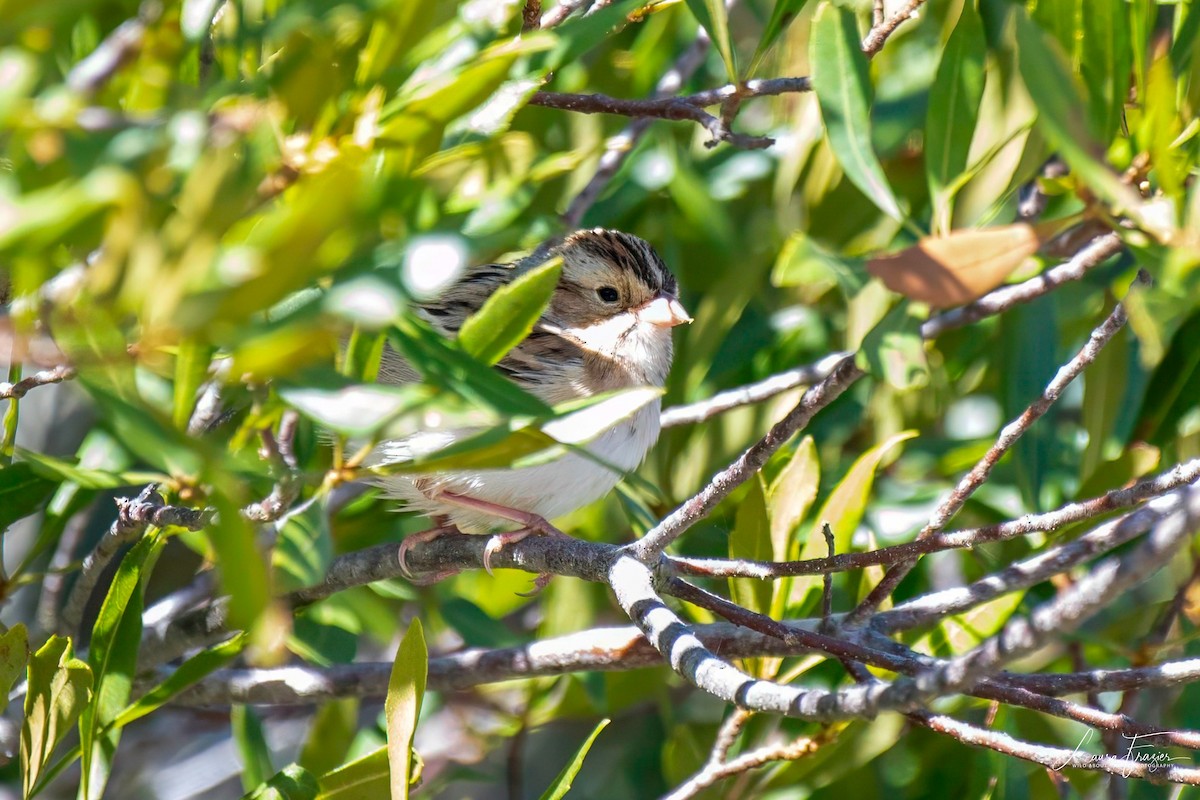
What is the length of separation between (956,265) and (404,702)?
1.15 meters

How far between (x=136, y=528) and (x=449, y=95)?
4.19 ft

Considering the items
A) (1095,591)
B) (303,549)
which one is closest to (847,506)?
(303,549)

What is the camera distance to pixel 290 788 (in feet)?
7.00

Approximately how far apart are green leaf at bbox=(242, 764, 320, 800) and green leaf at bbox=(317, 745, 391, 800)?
17 mm

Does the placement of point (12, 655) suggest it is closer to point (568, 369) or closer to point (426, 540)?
point (426, 540)

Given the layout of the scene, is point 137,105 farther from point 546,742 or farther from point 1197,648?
point 546,742

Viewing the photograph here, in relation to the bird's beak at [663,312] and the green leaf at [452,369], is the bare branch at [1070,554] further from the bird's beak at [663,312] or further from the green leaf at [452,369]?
the bird's beak at [663,312]

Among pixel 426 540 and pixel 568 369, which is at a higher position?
pixel 568 369

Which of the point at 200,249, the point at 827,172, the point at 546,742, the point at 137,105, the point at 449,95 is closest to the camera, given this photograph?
the point at 200,249

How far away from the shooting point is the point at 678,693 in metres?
4.34

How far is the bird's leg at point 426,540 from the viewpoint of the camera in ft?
8.73

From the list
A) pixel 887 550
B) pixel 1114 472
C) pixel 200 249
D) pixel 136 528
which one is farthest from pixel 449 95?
pixel 1114 472

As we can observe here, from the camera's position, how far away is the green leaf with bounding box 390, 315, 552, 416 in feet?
4.66
